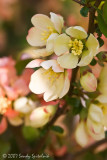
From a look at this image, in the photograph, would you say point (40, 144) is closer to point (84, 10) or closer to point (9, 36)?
point (84, 10)

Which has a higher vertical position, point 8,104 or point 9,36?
point 8,104

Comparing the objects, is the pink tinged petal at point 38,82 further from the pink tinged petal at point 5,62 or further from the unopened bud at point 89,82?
the pink tinged petal at point 5,62

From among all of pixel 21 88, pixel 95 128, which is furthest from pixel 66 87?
pixel 21 88

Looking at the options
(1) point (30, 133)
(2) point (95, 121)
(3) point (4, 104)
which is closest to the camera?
(2) point (95, 121)

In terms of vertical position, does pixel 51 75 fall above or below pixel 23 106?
above

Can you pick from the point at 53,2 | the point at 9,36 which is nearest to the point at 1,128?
the point at 9,36

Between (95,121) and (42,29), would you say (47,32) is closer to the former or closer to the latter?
(42,29)
